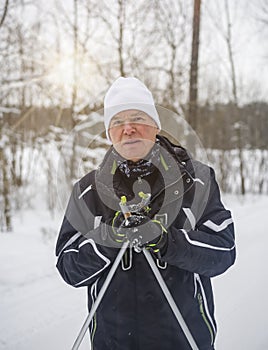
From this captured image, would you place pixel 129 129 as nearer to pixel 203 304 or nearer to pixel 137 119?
pixel 137 119

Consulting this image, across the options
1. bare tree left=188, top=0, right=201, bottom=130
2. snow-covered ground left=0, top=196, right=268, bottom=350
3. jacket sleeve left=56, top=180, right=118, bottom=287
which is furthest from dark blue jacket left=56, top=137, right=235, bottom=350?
bare tree left=188, top=0, right=201, bottom=130

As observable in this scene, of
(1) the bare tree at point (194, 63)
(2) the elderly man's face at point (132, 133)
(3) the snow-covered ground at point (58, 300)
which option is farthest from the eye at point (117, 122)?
(1) the bare tree at point (194, 63)

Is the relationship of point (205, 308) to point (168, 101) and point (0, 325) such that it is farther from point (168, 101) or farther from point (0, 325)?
point (168, 101)

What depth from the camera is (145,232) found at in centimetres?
128

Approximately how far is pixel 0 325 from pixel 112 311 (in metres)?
1.58

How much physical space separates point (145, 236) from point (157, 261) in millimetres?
188

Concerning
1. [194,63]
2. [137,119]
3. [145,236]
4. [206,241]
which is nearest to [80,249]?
[145,236]

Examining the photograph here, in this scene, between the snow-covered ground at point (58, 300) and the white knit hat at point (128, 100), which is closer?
the white knit hat at point (128, 100)

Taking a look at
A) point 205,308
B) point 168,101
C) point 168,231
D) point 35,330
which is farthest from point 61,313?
point 168,101

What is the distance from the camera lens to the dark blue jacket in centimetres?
136

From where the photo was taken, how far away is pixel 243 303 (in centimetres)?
297

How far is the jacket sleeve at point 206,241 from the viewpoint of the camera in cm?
130

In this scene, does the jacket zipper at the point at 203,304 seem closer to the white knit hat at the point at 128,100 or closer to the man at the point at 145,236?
the man at the point at 145,236

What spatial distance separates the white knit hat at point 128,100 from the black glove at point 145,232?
0.50m
